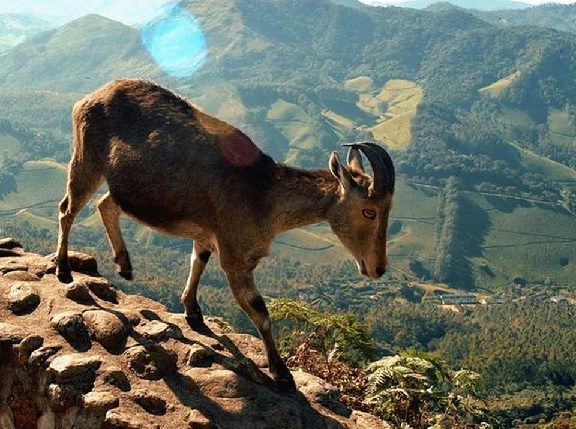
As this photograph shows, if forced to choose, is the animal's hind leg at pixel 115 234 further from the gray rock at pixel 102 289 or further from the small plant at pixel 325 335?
the small plant at pixel 325 335

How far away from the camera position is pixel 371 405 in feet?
29.6

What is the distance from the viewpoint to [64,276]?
9.91 m

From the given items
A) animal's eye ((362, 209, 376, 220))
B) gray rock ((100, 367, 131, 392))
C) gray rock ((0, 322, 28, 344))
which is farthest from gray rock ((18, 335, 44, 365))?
animal's eye ((362, 209, 376, 220))

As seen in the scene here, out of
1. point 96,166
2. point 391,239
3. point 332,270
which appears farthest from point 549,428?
point 391,239

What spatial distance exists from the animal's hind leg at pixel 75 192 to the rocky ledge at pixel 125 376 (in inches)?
19.1

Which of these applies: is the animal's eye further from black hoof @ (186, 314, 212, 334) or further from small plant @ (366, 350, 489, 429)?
black hoof @ (186, 314, 212, 334)

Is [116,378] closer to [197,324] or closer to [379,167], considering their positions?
[197,324]

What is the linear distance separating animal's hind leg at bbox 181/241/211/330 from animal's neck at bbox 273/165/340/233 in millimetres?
1559

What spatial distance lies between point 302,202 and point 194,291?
2394 mm

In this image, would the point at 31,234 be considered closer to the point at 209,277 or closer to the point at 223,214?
the point at 209,277

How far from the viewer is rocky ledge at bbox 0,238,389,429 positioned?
7.39 meters

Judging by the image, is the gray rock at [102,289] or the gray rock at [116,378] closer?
the gray rock at [116,378]

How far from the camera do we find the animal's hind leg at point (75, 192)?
9773mm

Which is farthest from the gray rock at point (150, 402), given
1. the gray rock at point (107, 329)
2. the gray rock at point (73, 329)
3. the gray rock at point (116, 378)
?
the gray rock at point (73, 329)
